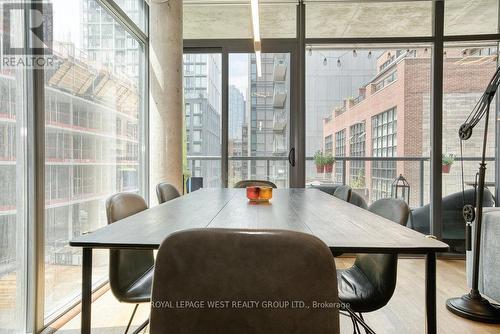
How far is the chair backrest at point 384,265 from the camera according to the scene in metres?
1.61

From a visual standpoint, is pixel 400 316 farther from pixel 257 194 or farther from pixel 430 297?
pixel 430 297

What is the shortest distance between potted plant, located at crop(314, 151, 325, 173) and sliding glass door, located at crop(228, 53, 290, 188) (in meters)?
0.37

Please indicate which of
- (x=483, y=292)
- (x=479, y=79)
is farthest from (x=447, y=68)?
(x=483, y=292)

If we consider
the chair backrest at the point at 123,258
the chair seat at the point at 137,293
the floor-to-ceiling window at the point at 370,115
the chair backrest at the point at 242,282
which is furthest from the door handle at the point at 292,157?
the chair backrest at the point at 242,282

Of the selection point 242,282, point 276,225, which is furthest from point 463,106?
point 242,282

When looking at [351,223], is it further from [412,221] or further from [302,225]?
[412,221]

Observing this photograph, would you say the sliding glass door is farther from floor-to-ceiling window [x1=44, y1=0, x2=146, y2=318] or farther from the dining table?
the dining table

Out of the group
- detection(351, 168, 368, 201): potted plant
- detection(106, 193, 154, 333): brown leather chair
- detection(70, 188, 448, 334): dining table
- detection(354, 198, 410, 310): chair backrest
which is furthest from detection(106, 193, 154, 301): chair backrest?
detection(351, 168, 368, 201): potted plant

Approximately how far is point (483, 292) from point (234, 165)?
2835 millimetres

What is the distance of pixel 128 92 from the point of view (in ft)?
12.2

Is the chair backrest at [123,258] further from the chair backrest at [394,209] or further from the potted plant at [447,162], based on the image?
the potted plant at [447,162]

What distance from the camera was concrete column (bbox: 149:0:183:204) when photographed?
12.0 feet

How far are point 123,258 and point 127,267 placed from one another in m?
0.06

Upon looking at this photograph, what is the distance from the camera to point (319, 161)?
4500mm
